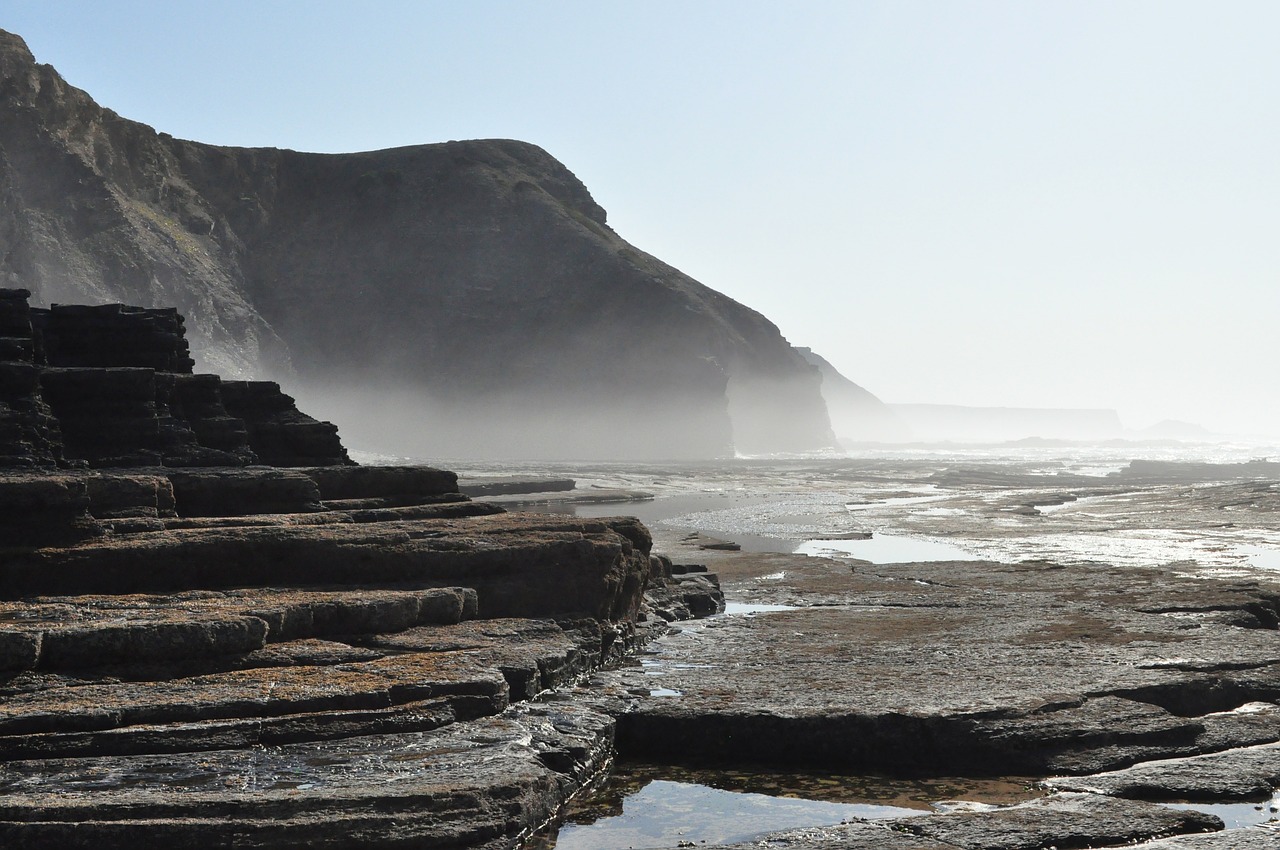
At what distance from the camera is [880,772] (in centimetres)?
1091

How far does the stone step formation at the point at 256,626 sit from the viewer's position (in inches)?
332

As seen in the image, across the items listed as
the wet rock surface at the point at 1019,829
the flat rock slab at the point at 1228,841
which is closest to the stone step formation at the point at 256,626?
the wet rock surface at the point at 1019,829

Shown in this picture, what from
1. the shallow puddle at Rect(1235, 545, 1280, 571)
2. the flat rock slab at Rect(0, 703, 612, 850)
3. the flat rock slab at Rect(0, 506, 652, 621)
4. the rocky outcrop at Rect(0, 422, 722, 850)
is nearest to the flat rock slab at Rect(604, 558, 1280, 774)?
the rocky outcrop at Rect(0, 422, 722, 850)

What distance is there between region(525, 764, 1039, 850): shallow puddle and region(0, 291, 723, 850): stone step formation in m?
0.37

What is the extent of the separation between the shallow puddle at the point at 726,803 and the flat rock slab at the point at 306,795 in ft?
1.31

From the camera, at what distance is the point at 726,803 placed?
10.1 meters

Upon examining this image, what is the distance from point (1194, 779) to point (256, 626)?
30.4ft

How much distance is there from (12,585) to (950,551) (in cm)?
2445

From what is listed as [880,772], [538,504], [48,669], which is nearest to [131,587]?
[48,669]

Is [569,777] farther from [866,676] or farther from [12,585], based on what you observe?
[12,585]

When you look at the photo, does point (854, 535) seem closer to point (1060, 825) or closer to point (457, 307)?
point (1060, 825)

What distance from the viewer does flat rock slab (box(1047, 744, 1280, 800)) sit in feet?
32.1

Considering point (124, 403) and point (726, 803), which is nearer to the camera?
point (726, 803)

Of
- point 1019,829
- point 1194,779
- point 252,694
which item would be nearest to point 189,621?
point 252,694
